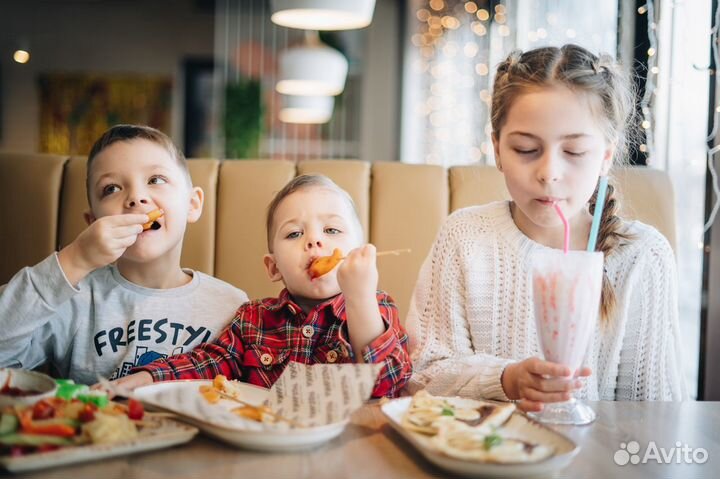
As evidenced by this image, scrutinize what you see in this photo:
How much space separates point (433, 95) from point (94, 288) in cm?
476

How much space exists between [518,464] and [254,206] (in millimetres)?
1493

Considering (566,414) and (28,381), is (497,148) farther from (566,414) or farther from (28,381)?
(28,381)

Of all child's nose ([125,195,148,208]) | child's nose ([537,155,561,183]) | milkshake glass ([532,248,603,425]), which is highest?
child's nose ([537,155,561,183])

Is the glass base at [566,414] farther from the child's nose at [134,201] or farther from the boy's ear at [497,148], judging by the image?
the child's nose at [134,201]

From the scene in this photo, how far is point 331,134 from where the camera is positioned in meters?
9.10

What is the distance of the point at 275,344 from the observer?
157 centimetres

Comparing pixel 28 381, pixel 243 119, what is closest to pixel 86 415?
pixel 28 381

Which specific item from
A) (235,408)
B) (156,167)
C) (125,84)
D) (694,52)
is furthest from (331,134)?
(235,408)

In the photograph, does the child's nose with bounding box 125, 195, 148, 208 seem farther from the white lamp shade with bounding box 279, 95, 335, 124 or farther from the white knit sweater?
the white lamp shade with bounding box 279, 95, 335, 124

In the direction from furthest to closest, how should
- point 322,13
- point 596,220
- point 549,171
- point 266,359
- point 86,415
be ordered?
point 322,13 < point 266,359 < point 549,171 < point 596,220 < point 86,415

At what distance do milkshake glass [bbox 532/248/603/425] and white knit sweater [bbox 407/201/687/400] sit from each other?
1.34ft

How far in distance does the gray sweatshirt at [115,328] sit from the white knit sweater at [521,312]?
488 mm

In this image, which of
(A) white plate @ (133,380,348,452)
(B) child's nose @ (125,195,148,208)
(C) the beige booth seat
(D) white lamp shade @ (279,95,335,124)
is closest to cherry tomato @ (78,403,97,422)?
(A) white plate @ (133,380,348,452)

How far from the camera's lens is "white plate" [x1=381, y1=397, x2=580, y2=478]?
2.88ft
